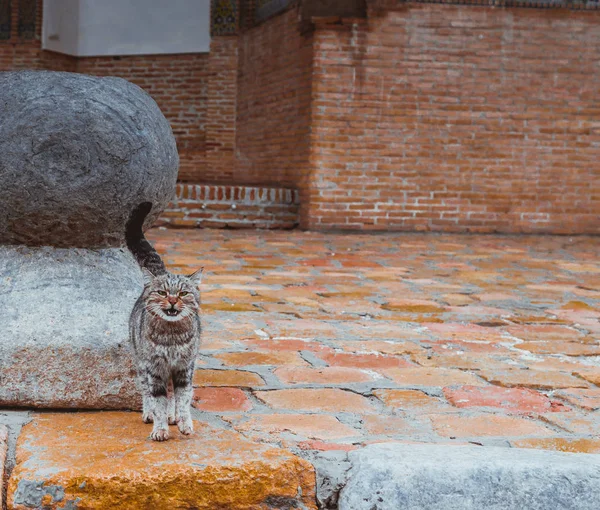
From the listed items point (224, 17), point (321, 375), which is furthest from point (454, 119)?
point (321, 375)

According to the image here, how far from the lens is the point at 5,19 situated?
49.5 feet

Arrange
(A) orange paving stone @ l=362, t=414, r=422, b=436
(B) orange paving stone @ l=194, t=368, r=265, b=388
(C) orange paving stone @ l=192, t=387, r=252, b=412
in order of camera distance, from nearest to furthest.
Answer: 1. (A) orange paving stone @ l=362, t=414, r=422, b=436
2. (C) orange paving stone @ l=192, t=387, r=252, b=412
3. (B) orange paving stone @ l=194, t=368, r=265, b=388

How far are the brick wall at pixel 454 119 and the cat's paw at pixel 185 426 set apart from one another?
8.76m

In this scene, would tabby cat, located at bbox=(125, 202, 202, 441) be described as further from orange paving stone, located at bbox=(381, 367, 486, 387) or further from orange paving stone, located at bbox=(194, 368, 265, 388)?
orange paving stone, located at bbox=(381, 367, 486, 387)

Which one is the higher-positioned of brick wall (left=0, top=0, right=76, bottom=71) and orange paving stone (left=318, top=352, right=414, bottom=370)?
brick wall (left=0, top=0, right=76, bottom=71)

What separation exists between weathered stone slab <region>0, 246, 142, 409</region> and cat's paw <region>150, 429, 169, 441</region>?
1.37 feet

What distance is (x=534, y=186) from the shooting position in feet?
37.0

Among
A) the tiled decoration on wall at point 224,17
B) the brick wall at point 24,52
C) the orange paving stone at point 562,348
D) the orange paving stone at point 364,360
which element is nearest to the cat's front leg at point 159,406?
the orange paving stone at point 364,360

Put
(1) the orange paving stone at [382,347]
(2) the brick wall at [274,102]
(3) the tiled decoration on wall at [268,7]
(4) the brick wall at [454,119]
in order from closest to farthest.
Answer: (1) the orange paving stone at [382,347], (4) the brick wall at [454,119], (2) the brick wall at [274,102], (3) the tiled decoration on wall at [268,7]

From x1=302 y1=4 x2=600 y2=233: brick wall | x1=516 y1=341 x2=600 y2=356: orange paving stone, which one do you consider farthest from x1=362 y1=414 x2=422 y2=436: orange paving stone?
x1=302 y1=4 x2=600 y2=233: brick wall

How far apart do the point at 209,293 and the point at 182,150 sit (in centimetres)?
997

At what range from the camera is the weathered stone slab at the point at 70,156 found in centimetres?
261

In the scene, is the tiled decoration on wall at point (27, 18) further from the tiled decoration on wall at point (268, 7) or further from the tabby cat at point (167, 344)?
the tabby cat at point (167, 344)

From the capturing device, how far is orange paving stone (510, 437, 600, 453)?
94.8 inches
